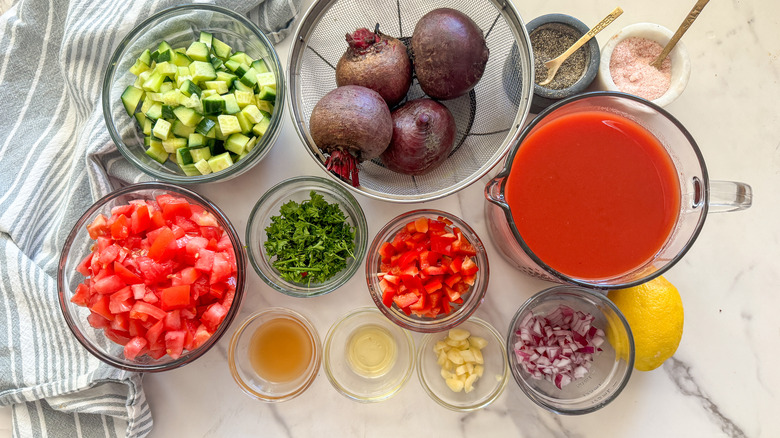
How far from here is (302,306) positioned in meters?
1.79

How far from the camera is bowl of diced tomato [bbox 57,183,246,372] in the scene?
1.46 meters

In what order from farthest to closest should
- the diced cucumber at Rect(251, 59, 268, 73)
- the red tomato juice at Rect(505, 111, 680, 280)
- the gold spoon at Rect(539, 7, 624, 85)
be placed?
the diced cucumber at Rect(251, 59, 268, 73) < the gold spoon at Rect(539, 7, 624, 85) < the red tomato juice at Rect(505, 111, 680, 280)

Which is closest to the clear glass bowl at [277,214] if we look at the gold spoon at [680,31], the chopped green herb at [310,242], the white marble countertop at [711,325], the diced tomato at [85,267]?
the chopped green herb at [310,242]

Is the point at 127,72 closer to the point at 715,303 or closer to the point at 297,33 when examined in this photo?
the point at 297,33

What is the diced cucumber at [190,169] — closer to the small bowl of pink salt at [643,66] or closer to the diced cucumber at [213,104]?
the diced cucumber at [213,104]

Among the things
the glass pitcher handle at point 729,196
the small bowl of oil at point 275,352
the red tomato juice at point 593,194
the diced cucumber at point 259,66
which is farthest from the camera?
the small bowl of oil at point 275,352

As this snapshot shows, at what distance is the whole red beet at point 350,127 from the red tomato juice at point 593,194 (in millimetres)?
396

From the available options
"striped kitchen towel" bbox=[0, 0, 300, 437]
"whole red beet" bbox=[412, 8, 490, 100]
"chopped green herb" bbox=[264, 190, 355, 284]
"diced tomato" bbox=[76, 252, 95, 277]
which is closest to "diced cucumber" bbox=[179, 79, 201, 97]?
"striped kitchen towel" bbox=[0, 0, 300, 437]

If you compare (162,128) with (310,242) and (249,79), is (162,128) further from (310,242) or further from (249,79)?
(310,242)

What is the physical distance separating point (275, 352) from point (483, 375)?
72 cm

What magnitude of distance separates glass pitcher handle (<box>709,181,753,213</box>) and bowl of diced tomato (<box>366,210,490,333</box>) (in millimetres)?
649

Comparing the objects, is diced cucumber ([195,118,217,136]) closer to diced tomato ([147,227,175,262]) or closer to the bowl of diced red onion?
diced tomato ([147,227,175,262])

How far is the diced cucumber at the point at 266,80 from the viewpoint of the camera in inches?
62.4

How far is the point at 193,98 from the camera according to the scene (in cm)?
155
